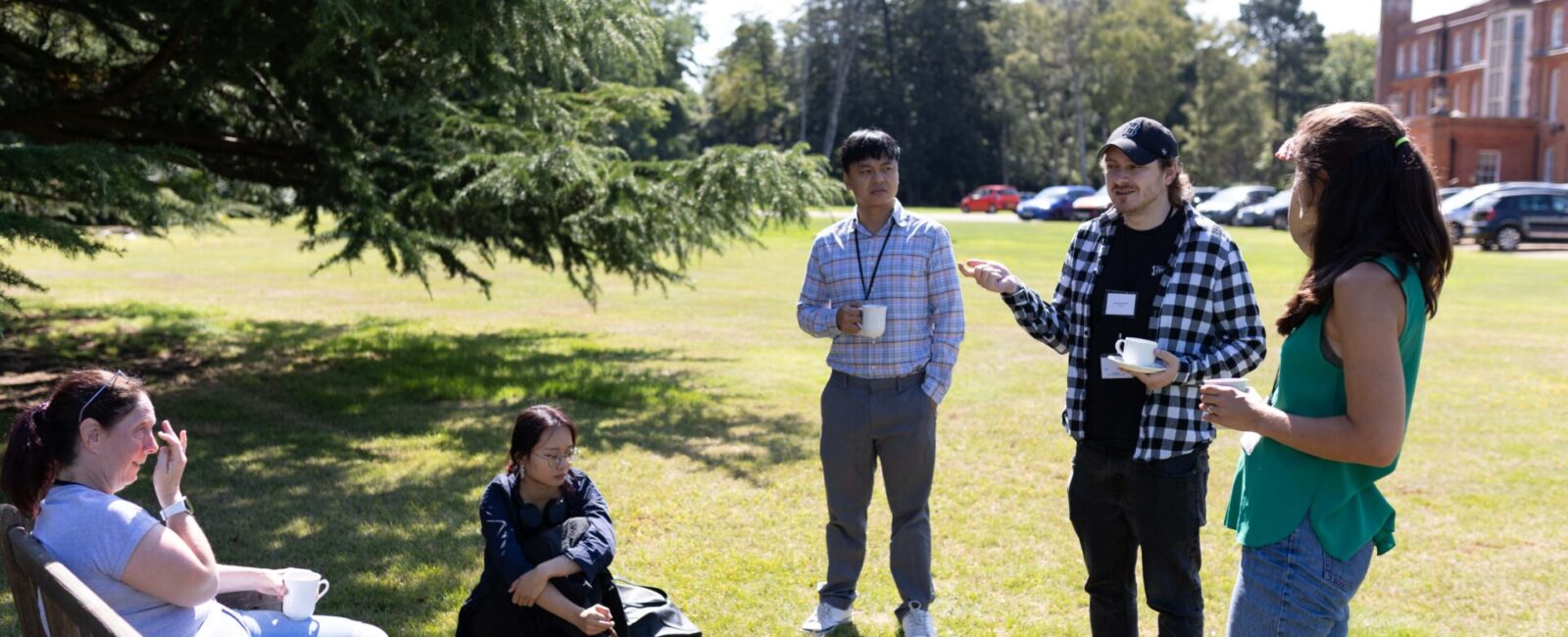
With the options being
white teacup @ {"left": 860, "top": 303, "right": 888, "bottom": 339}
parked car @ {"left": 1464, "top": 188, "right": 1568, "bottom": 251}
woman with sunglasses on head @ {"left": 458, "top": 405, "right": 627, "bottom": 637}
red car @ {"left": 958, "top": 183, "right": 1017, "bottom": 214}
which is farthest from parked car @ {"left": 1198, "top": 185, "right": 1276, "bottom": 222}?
woman with sunglasses on head @ {"left": 458, "top": 405, "right": 627, "bottom": 637}

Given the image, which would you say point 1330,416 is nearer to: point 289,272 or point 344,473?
point 344,473

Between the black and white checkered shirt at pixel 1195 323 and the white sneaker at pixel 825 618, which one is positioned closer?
the black and white checkered shirt at pixel 1195 323

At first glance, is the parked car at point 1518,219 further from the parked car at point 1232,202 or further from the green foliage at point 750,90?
the green foliage at point 750,90

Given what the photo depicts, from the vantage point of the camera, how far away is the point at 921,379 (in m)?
4.75

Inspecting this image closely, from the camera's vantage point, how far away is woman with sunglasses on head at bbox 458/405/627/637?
12.5 feet

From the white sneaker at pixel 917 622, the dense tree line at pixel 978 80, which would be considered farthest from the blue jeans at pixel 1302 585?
the dense tree line at pixel 978 80

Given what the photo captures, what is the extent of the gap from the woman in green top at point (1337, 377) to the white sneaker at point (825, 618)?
2.31 m

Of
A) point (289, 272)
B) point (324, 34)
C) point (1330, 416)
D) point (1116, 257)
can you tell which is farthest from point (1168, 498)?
point (289, 272)

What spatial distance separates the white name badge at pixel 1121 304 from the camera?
3.69 meters

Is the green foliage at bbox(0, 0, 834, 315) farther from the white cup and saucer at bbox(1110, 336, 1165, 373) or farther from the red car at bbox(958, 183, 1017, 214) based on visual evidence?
the red car at bbox(958, 183, 1017, 214)

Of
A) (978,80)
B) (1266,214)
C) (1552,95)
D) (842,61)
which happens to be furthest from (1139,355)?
(978,80)

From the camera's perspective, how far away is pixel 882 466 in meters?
4.80

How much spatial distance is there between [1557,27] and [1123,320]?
57.6 metres

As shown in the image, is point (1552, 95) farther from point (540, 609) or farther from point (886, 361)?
point (540, 609)
